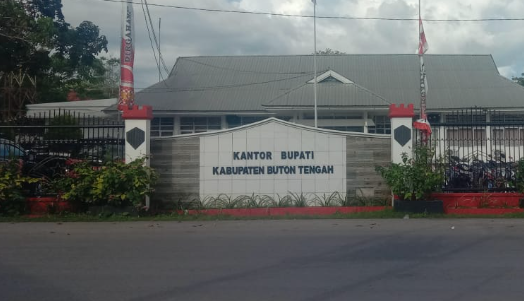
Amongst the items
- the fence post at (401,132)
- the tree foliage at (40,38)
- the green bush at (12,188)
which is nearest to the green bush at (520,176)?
the fence post at (401,132)

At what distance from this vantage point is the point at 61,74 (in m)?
34.5

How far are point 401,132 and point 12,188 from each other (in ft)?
29.3

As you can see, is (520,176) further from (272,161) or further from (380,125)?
(380,125)

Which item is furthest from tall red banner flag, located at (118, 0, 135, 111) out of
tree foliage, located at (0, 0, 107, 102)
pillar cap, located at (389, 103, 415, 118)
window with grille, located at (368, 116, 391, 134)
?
window with grille, located at (368, 116, 391, 134)

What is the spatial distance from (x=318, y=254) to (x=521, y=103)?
21.3 meters

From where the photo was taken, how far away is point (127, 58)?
Answer: 61.4 ft

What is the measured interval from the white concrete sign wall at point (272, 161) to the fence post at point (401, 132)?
122cm

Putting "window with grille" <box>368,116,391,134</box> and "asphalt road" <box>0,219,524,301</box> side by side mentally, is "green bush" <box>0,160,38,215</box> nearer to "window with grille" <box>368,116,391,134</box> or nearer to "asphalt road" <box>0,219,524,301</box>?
"asphalt road" <box>0,219,524,301</box>

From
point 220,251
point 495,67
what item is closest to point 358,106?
point 495,67

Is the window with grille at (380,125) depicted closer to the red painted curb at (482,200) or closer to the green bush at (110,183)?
the red painted curb at (482,200)

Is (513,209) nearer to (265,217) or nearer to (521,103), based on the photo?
(265,217)

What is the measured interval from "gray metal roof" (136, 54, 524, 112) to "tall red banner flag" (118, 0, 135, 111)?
889 cm

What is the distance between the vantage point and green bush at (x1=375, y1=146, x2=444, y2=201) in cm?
1311

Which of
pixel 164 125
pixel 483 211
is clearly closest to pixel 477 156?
pixel 483 211
